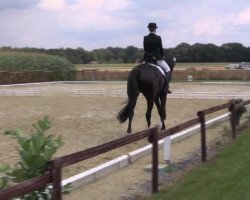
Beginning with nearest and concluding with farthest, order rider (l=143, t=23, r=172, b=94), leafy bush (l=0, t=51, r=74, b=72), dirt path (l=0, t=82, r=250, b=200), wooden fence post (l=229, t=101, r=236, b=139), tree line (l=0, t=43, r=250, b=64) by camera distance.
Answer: dirt path (l=0, t=82, r=250, b=200)
wooden fence post (l=229, t=101, r=236, b=139)
rider (l=143, t=23, r=172, b=94)
leafy bush (l=0, t=51, r=74, b=72)
tree line (l=0, t=43, r=250, b=64)

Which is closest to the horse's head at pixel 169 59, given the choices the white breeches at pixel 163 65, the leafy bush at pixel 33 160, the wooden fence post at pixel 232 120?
the white breeches at pixel 163 65

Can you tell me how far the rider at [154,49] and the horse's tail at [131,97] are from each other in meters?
0.77

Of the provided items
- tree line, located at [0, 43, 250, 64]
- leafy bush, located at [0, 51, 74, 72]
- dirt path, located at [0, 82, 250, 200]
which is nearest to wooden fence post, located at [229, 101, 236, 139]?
dirt path, located at [0, 82, 250, 200]

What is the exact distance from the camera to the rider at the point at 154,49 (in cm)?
1175

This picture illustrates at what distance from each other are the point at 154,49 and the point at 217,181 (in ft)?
17.7

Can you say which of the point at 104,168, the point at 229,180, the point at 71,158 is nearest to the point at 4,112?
the point at 104,168

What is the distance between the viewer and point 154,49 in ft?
38.8

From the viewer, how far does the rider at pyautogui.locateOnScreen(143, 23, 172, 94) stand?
11750 mm

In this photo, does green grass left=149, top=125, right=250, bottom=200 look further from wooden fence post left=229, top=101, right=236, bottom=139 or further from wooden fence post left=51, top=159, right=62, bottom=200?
wooden fence post left=51, top=159, right=62, bottom=200

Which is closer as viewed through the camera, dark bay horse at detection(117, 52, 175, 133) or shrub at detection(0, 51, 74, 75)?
dark bay horse at detection(117, 52, 175, 133)

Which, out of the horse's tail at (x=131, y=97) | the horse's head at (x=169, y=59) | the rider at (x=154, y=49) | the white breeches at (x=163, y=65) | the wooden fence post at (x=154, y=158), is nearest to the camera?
the wooden fence post at (x=154, y=158)

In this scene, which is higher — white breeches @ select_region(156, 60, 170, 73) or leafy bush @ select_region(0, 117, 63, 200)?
white breeches @ select_region(156, 60, 170, 73)

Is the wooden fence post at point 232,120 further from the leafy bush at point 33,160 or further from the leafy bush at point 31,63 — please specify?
the leafy bush at point 31,63

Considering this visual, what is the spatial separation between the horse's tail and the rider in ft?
2.51
